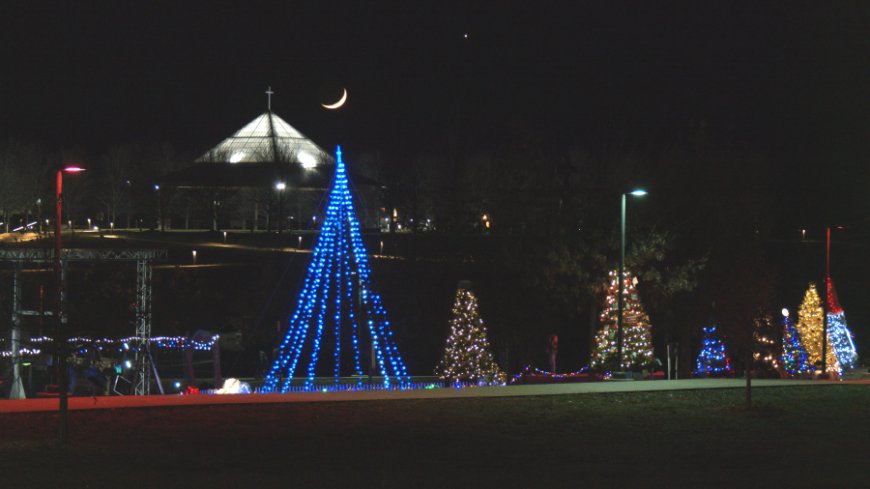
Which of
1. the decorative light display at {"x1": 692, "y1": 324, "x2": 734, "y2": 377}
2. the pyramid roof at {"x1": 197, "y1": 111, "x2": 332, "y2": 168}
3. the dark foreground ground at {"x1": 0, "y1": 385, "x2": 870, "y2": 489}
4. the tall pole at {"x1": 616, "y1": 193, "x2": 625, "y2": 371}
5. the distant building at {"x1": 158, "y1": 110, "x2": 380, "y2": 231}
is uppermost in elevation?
the pyramid roof at {"x1": 197, "y1": 111, "x2": 332, "y2": 168}

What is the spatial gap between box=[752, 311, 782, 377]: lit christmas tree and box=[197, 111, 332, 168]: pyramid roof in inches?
2549

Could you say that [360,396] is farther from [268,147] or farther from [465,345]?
[268,147]

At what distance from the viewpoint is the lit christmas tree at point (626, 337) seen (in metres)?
30.2

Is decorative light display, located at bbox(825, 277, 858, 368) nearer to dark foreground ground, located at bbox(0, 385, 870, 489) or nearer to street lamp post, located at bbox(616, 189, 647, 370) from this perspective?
street lamp post, located at bbox(616, 189, 647, 370)

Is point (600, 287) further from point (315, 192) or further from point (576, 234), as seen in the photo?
point (315, 192)

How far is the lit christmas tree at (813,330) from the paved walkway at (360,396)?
322 inches

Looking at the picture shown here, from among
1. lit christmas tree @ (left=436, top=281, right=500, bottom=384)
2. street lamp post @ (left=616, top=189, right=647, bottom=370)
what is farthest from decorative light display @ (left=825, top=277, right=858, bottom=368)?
lit christmas tree @ (left=436, top=281, right=500, bottom=384)

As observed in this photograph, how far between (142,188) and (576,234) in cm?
6452

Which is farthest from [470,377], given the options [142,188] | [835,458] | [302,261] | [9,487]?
[142,188]

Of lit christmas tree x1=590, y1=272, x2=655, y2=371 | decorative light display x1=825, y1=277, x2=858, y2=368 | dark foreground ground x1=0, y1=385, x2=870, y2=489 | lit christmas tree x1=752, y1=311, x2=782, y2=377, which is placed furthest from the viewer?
decorative light display x1=825, y1=277, x2=858, y2=368

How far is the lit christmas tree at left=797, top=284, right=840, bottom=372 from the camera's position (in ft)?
114

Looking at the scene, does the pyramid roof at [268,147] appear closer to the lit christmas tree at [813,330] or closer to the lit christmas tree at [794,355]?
the lit christmas tree at [813,330]

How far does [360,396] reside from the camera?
21.5 meters

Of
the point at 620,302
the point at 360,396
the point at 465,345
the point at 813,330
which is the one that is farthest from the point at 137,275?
the point at 813,330
